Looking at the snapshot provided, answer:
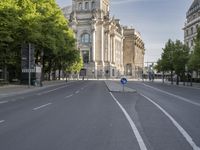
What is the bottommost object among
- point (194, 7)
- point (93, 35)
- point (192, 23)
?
point (192, 23)

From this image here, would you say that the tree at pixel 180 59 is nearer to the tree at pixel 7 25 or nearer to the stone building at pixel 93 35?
the tree at pixel 7 25

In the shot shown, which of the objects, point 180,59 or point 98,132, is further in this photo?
point 180,59

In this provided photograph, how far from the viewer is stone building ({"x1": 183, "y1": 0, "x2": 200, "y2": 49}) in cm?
10762

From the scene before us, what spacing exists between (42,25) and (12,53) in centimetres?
545

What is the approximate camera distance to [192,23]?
363ft

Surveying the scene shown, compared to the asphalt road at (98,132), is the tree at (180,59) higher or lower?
higher

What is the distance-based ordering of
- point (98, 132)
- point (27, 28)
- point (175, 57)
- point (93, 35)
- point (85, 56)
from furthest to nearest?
point (85, 56) < point (93, 35) < point (175, 57) < point (27, 28) < point (98, 132)

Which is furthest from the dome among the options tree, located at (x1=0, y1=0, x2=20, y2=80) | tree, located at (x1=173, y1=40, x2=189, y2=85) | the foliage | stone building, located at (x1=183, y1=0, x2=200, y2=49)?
tree, located at (x1=0, y1=0, x2=20, y2=80)

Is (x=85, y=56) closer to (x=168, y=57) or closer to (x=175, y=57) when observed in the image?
(x=168, y=57)

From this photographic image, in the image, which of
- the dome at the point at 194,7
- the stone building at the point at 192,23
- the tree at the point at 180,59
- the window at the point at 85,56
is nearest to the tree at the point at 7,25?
the tree at the point at 180,59

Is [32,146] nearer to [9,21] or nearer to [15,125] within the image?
[15,125]

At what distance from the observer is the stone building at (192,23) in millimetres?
107625

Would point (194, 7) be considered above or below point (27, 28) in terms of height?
above

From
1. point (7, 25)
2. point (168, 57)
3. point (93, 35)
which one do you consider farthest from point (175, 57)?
point (93, 35)
